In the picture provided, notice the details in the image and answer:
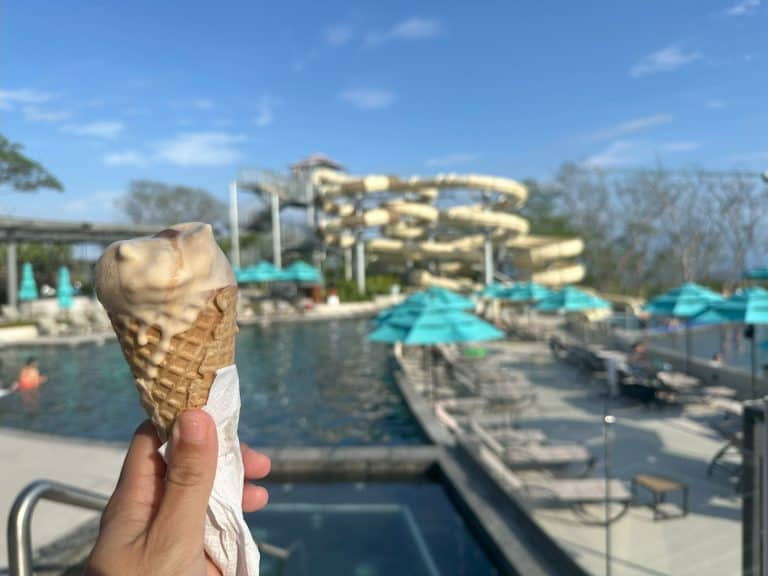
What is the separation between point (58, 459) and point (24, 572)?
4.89m

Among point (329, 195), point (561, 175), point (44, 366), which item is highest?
point (561, 175)

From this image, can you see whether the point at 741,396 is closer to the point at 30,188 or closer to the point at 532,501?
the point at 532,501

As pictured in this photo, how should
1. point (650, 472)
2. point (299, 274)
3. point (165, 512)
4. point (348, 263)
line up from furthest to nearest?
point (348, 263) → point (299, 274) → point (650, 472) → point (165, 512)

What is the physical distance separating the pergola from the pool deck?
20.8 meters

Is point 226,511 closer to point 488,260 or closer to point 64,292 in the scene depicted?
point 64,292

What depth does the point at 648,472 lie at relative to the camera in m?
5.54

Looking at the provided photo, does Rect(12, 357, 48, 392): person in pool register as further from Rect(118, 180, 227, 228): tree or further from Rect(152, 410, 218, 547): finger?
Rect(118, 180, 227, 228): tree

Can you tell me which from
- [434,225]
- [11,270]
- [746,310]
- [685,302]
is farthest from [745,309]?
[11,270]

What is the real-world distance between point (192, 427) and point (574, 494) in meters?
4.61

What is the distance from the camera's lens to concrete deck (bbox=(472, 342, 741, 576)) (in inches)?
154

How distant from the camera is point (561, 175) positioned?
45594 mm

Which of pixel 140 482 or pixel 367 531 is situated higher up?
pixel 140 482

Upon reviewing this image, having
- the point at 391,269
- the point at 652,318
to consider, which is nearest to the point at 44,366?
the point at 652,318

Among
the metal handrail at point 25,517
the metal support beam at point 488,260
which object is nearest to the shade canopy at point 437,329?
the metal handrail at point 25,517
